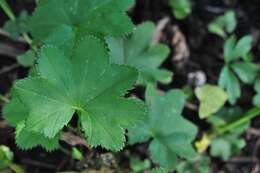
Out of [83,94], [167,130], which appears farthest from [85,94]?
[167,130]

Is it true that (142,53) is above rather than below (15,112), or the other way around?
above

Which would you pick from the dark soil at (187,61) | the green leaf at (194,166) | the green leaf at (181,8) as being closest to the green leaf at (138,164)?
the dark soil at (187,61)

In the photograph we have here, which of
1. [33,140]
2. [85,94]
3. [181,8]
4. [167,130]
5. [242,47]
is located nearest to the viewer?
[85,94]

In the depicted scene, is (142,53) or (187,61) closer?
(142,53)

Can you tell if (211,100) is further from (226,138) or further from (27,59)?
(27,59)

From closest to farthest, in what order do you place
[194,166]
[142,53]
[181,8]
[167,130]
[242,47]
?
[167,130] → [142,53] → [194,166] → [242,47] → [181,8]

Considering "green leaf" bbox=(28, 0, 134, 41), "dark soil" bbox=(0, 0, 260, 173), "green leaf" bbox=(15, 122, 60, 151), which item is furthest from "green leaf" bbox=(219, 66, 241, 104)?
"green leaf" bbox=(15, 122, 60, 151)

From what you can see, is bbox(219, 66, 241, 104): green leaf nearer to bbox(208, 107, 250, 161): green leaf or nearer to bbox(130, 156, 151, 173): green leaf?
bbox(208, 107, 250, 161): green leaf

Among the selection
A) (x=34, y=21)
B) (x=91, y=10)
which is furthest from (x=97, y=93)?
(x=34, y=21)
